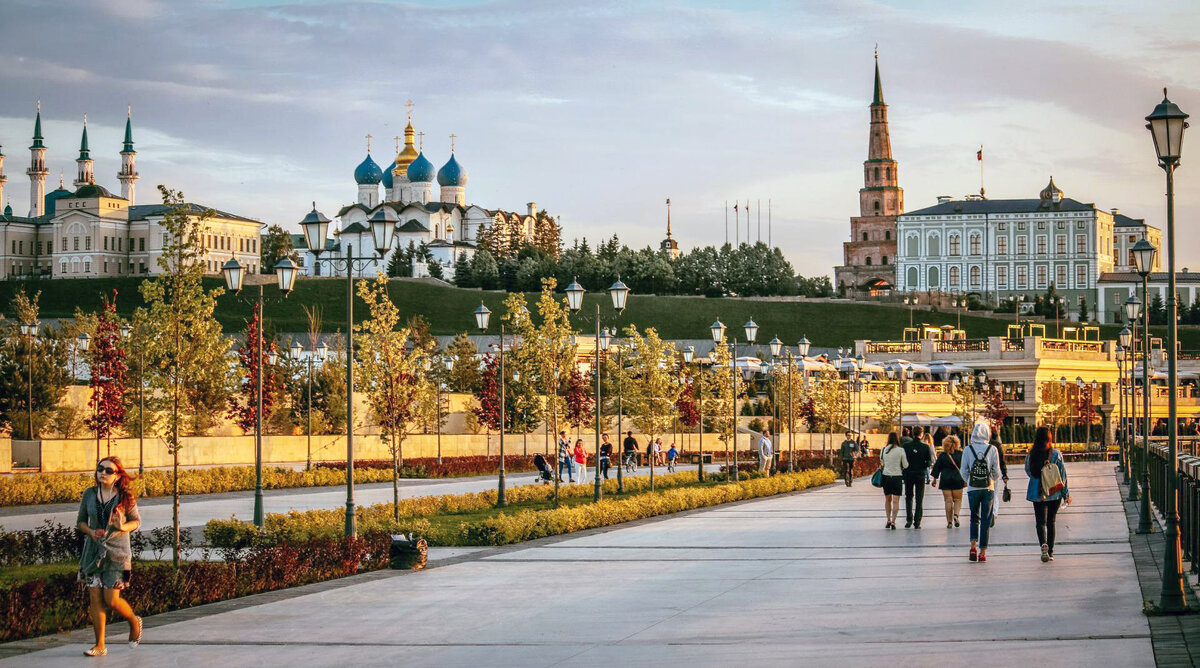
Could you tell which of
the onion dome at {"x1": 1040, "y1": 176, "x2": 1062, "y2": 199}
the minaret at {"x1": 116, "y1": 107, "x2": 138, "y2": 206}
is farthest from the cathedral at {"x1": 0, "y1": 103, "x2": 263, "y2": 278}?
the onion dome at {"x1": 1040, "y1": 176, "x2": 1062, "y2": 199}

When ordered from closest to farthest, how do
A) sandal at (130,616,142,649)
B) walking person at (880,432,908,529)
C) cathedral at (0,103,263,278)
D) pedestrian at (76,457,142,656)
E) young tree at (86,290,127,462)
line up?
1. pedestrian at (76,457,142,656)
2. sandal at (130,616,142,649)
3. walking person at (880,432,908,529)
4. young tree at (86,290,127,462)
5. cathedral at (0,103,263,278)

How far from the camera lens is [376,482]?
36.8 meters

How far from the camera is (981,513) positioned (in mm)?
15953

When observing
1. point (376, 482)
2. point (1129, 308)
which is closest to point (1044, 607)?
point (1129, 308)

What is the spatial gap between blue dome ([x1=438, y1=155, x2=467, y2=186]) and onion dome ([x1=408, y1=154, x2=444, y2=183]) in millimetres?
1601

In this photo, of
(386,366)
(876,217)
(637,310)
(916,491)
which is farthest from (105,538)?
(876,217)

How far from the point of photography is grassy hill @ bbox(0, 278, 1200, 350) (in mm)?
107125

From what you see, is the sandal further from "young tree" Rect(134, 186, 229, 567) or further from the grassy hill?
the grassy hill

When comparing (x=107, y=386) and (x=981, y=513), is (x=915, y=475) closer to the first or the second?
(x=981, y=513)

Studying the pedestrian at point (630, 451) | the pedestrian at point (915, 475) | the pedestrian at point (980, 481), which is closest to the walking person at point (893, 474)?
the pedestrian at point (915, 475)

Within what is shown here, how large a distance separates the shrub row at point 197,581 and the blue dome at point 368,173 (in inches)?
4919

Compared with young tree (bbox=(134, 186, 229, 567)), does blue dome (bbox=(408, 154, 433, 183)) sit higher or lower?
higher

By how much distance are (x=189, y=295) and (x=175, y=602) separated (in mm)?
5128

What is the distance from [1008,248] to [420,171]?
57.5 metres
